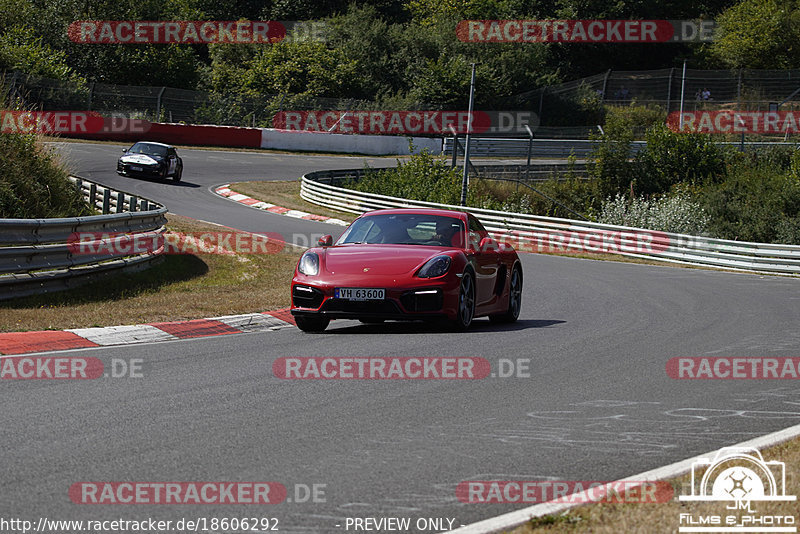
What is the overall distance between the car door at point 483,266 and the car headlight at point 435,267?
699 millimetres

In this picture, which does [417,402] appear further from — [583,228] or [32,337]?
[583,228]

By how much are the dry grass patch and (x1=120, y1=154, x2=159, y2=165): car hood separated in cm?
303

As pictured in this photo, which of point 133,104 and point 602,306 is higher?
point 133,104

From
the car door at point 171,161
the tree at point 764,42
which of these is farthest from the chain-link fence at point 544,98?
the tree at point 764,42

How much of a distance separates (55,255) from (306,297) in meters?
4.29

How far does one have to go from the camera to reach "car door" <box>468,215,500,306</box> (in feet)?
36.9

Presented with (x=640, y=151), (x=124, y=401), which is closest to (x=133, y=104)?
(x=640, y=151)

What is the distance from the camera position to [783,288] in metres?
19.5

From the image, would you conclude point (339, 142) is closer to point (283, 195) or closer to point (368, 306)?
point (283, 195)

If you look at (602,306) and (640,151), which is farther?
(640,151)

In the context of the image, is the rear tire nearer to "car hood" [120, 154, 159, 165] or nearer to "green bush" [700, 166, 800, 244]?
"green bush" [700, 166, 800, 244]

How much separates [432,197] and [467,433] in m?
31.1

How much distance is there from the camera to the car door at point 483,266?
11.2 metres

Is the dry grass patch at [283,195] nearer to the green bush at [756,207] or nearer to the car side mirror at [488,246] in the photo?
the green bush at [756,207]
